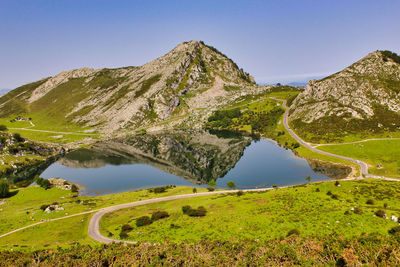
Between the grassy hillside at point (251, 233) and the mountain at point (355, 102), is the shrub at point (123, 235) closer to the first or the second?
the grassy hillside at point (251, 233)

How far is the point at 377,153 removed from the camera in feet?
354

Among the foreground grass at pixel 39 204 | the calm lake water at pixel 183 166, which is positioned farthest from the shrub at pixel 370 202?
the foreground grass at pixel 39 204

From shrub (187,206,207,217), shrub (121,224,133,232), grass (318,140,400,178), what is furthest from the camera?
grass (318,140,400,178)

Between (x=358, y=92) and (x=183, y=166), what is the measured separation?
458 ft

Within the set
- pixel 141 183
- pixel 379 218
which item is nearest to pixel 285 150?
pixel 141 183

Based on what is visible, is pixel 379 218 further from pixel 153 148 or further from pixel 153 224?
pixel 153 148

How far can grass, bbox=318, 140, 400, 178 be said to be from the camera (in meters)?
90.9

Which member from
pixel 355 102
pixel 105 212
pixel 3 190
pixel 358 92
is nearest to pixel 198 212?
pixel 105 212

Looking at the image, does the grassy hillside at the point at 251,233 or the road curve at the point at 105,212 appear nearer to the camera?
the grassy hillside at the point at 251,233

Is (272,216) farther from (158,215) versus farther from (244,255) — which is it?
(158,215)

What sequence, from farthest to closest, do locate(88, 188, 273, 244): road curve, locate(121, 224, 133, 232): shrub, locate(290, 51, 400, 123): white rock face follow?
locate(290, 51, 400, 123): white rock face → locate(121, 224, 133, 232): shrub → locate(88, 188, 273, 244): road curve

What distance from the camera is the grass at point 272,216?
43.4m

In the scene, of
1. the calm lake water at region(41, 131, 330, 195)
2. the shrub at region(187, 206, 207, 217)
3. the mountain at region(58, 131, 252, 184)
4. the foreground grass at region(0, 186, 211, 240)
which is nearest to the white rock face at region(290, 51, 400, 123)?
the calm lake water at region(41, 131, 330, 195)

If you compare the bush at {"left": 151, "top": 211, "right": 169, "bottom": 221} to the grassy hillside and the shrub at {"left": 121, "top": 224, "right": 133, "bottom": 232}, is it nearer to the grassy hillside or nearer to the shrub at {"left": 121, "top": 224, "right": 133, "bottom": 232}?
the grassy hillside
